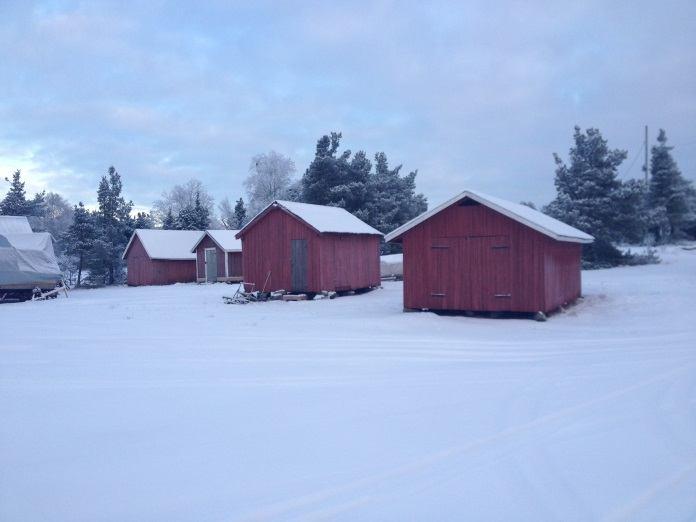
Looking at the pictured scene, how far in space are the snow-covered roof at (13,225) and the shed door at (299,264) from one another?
2149cm

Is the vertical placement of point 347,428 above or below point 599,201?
below

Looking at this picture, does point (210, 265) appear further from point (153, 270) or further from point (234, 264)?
point (153, 270)

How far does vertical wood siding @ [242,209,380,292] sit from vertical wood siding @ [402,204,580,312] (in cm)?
659

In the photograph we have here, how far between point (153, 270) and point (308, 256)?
20567mm

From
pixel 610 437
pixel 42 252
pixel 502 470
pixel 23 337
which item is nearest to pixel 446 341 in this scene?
pixel 610 437

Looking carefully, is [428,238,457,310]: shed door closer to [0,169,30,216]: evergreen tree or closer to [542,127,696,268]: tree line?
[542,127,696,268]: tree line

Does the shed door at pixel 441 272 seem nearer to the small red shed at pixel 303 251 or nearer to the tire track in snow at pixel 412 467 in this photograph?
the small red shed at pixel 303 251

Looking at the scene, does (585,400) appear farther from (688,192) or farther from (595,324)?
(688,192)

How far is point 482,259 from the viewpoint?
16.3 metres

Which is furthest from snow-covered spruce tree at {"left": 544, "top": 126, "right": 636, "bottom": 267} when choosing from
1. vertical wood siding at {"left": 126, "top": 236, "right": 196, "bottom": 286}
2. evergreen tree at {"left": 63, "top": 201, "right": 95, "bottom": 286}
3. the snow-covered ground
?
evergreen tree at {"left": 63, "top": 201, "right": 95, "bottom": 286}

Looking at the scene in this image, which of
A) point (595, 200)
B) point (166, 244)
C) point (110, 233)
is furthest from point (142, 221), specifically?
point (595, 200)

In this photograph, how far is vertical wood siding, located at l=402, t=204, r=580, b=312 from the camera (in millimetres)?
15555

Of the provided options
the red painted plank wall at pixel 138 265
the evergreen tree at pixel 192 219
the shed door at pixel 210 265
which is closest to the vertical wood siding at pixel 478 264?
the shed door at pixel 210 265

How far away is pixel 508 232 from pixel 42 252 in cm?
2550
